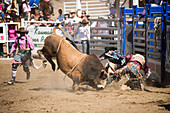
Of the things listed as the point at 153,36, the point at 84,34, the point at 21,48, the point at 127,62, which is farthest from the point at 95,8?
the point at 127,62

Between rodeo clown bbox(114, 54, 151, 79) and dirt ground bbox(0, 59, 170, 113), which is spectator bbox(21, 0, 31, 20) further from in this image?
rodeo clown bbox(114, 54, 151, 79)

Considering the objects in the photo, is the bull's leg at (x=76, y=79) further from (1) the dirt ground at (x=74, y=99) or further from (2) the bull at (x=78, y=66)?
(1) the dirt ground at (x=74, y=99)

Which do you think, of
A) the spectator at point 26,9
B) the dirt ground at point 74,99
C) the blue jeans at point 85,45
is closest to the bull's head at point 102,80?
the dirt ground at point 74,99

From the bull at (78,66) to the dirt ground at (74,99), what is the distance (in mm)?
235

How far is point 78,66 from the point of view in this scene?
6664 millimetres

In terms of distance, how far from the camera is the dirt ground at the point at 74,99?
5.01m

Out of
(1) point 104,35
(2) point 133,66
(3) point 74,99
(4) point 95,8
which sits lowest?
(3) point 74,99

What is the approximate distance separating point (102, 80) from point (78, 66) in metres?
0.60

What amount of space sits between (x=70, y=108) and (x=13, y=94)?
185 cm

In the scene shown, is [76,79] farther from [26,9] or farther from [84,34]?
[26,9]

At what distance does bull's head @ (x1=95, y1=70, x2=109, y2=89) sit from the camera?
654cm

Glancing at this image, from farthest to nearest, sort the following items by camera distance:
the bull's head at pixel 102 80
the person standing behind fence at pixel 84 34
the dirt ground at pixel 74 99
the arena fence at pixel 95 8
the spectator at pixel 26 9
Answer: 1. the arena fence at pixel 95 8
2. the spectator at pixel 26 9
3. the person standing behind fence at pixel 84 34
4. the bull's head at pixel 102 80
5. the dirt ground at pixel 74 99

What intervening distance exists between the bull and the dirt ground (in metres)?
0.23

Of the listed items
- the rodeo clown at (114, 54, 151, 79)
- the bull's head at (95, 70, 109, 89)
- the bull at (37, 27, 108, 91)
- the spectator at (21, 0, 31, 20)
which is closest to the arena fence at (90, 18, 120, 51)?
the rodeo clown at (114, 54, 151, 79)
